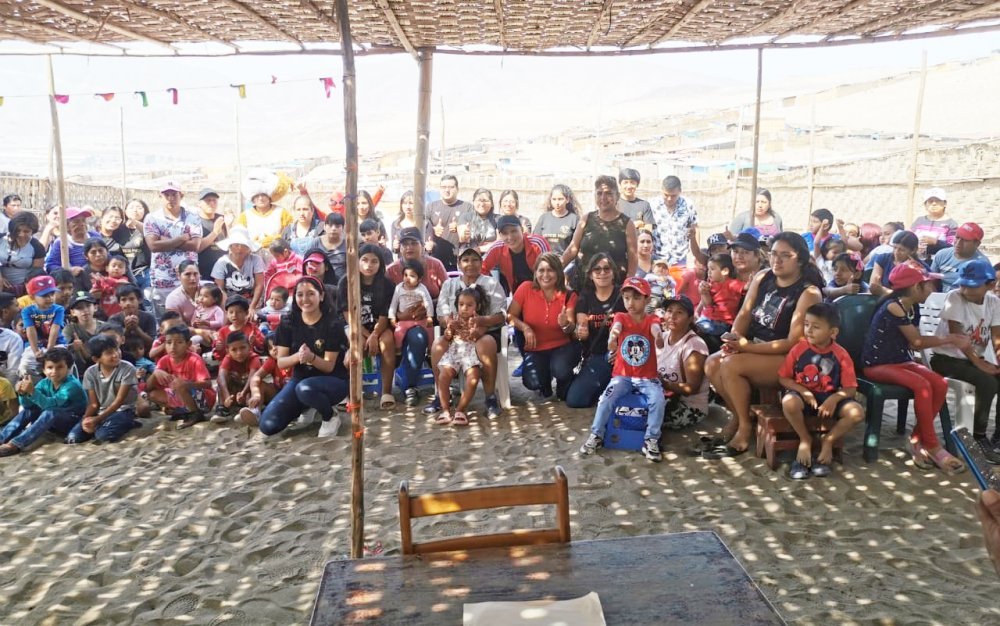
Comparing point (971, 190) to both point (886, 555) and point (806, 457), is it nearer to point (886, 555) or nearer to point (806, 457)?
point (806, 457)

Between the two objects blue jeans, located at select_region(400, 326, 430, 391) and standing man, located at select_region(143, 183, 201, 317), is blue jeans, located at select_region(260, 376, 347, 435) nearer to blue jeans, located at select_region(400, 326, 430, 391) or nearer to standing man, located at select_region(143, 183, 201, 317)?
blue jeans, located at select_region(400, 326, 430, 391)

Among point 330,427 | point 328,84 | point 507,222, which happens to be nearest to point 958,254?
point 507,222

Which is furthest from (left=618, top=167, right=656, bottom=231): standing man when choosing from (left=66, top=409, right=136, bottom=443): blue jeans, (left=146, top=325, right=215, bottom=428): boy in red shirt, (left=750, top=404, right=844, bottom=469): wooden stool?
(left=66, top=409, right=136, bottom=443): blue jeans

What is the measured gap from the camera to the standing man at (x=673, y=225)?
23.8ft

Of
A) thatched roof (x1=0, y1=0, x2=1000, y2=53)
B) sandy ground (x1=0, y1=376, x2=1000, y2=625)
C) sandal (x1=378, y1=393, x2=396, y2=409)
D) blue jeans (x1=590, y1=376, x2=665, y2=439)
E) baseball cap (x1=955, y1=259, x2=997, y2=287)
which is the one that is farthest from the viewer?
sandal (x1=378, y1=393, x2=396, y2=409)

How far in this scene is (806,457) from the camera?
4.39 metres

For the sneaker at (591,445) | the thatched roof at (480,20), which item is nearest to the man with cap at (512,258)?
the thatched roof at (480,20)

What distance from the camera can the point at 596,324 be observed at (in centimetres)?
577

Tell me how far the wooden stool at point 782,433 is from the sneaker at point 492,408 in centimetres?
199

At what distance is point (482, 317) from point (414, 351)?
661mm

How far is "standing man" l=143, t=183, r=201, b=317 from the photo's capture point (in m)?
6.81

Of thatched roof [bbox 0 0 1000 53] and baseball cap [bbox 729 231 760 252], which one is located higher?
thatched roof [bbox 0 0 1000 53]

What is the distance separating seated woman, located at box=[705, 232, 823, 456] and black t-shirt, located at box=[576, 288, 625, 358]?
3.27 feet

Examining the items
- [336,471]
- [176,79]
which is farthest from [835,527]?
[176,79]
